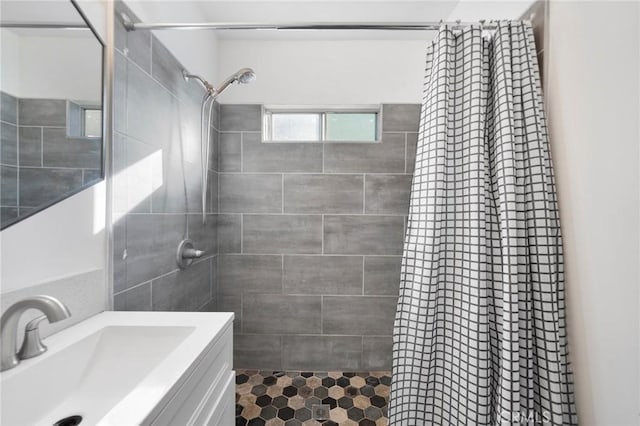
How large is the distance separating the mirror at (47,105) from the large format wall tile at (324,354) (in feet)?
5.15

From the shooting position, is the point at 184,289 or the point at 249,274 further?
the point at 249,274

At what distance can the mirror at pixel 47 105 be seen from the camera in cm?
66

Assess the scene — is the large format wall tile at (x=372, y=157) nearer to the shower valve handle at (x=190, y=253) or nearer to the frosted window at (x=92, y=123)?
the shower valve handle at (x=190, y=253)

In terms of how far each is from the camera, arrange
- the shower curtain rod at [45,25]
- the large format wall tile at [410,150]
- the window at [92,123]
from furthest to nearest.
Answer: the large format wall tile at [410,150], the window at [92,123], the shower curtain rod at [45,25]

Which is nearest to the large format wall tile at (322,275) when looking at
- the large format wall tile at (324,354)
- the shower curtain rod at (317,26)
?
the large format wall tile at (324,354)

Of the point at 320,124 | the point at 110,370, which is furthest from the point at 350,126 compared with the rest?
the point at 110,370

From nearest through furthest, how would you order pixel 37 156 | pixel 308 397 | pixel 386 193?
pixel 37 156
pixel 308 397
pixel 386 193

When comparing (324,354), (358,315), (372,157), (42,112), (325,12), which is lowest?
(324,354)

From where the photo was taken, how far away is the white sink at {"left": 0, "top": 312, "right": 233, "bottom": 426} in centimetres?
56

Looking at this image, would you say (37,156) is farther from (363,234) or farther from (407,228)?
(363,234)

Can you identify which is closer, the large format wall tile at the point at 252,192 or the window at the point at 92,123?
the window at the point at 92,123

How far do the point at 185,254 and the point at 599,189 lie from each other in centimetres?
Result: 168

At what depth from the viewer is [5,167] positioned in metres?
0.65

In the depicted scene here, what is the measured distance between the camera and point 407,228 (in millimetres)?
1180
